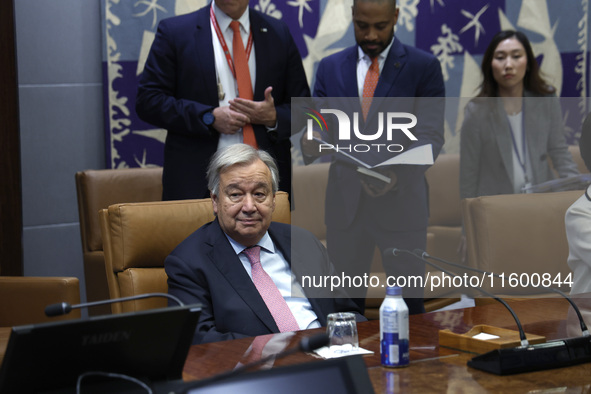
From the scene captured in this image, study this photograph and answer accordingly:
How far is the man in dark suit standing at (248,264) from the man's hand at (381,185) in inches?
9.3

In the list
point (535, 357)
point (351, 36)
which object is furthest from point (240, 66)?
point (535, 357)

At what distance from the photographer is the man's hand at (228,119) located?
123 inches

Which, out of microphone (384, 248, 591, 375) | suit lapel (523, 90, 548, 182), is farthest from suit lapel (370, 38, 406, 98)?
microphone (384, 248, 591, 375)

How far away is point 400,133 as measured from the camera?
236 cm

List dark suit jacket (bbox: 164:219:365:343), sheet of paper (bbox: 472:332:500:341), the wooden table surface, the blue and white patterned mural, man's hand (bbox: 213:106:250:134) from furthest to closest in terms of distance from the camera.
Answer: the blue and white patterned mural
man's hand (bbox: 213:106:250:134)
dark suit jacket (bbox: 164:219:365:343)
sheet of paper (bbox: 472:332:500:341)
the wooden table surface

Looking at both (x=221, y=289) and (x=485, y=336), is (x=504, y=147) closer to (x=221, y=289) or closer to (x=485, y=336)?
(x=485, y=336)

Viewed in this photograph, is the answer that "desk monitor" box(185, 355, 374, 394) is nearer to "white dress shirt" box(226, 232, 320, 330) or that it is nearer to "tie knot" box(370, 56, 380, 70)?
"white dress shirt" box(226, 232, 320, 330)

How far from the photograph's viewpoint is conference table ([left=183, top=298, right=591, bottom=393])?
5.02 ft

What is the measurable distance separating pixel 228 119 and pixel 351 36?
185 cm

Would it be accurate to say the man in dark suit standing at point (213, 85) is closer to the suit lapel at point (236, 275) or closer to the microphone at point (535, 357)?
the suit lapel at point (236, 275)

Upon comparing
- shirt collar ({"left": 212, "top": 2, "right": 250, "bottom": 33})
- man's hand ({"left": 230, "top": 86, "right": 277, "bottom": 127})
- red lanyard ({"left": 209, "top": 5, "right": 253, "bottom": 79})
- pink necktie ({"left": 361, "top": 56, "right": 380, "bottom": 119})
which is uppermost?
shirt collar ({"left": 212, "top": 2, "right": 250, "bottom": 33})

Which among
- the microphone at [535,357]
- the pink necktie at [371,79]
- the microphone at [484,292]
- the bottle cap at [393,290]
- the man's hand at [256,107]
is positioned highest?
the pink necktie at [371,79]

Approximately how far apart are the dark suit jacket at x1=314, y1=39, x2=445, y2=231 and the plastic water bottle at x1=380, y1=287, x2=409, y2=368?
755 mm

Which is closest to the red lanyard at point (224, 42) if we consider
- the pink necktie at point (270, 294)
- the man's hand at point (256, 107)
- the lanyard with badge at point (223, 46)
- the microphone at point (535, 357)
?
the lanyard with badge at point (223, 46)
